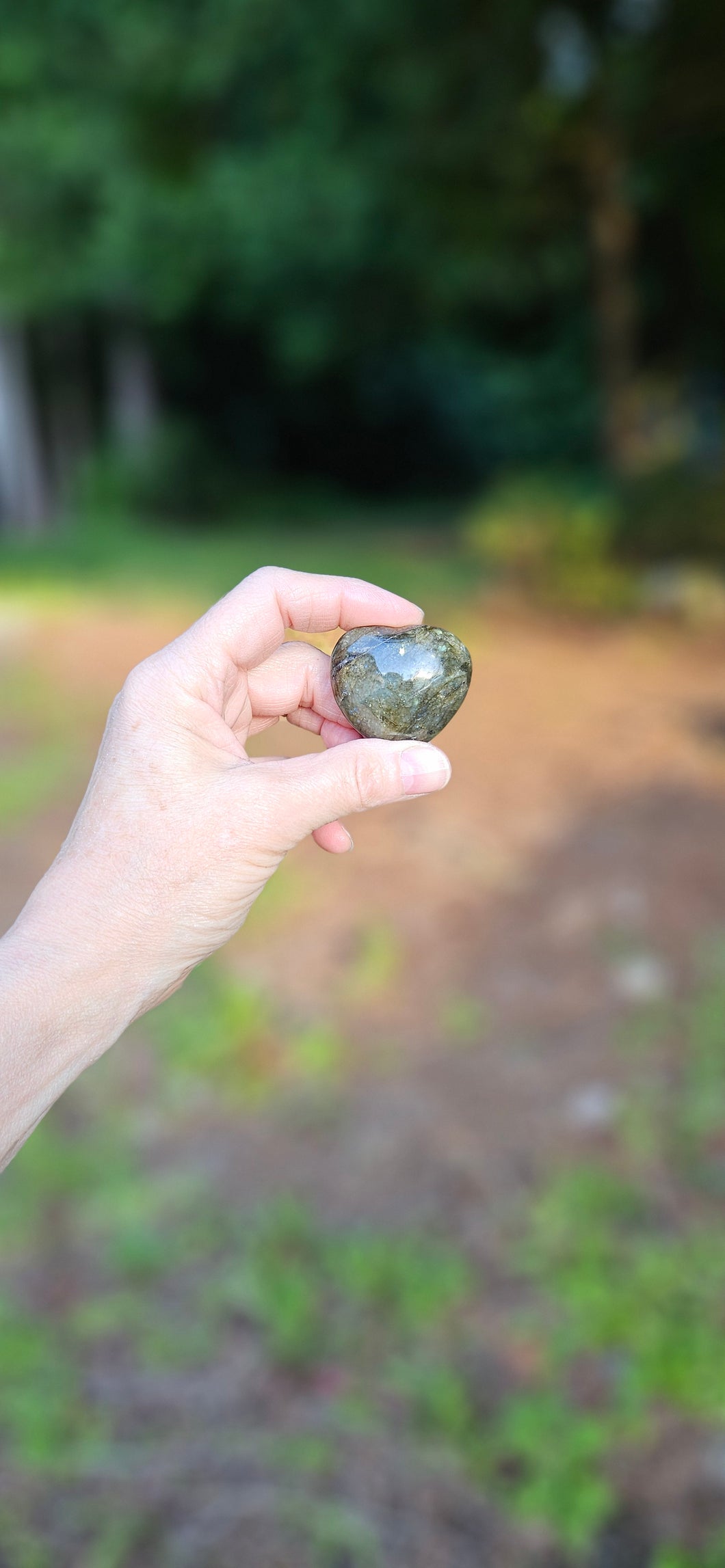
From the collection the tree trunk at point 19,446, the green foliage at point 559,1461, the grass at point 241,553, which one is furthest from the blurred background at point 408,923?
the tree trunk at point 19,446

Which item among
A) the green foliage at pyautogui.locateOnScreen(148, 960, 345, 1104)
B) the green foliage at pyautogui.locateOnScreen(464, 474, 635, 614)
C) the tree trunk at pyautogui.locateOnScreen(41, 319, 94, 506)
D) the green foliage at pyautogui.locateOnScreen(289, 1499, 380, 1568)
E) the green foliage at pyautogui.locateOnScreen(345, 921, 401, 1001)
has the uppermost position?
the tree trunk at pyautogui.locateOnScreen(41, 319, 94, 506)

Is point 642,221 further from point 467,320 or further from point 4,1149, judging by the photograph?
point 4,1149

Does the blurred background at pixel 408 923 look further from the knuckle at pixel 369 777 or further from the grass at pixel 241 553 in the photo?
the knuckle at pixel 369 777

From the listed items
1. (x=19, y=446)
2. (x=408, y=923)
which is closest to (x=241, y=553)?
(x=19, y=446)

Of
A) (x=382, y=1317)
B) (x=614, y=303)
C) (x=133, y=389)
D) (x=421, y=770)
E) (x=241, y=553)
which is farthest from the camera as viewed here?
(x=133, y=389)

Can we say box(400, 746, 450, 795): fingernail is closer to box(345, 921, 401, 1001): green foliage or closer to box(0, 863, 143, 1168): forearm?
→ box(0, 863, 143, 1168): forearm

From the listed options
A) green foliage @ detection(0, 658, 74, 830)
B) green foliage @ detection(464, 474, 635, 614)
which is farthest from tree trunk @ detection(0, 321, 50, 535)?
green foliage @ detection(464, 474, 635, 614)

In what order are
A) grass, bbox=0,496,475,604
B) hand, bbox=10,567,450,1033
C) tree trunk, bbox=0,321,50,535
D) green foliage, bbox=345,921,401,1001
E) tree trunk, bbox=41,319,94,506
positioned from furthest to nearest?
tree trunk, bbox=41,319,94,506
tree trunk, bbox=0,321,50,535
grass, bbox=0,496,475,604
green foliage, bbox=345,921,401,1001
hand, bbox=10,567,450,1033

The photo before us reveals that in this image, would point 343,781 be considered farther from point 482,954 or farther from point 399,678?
point 482,954
